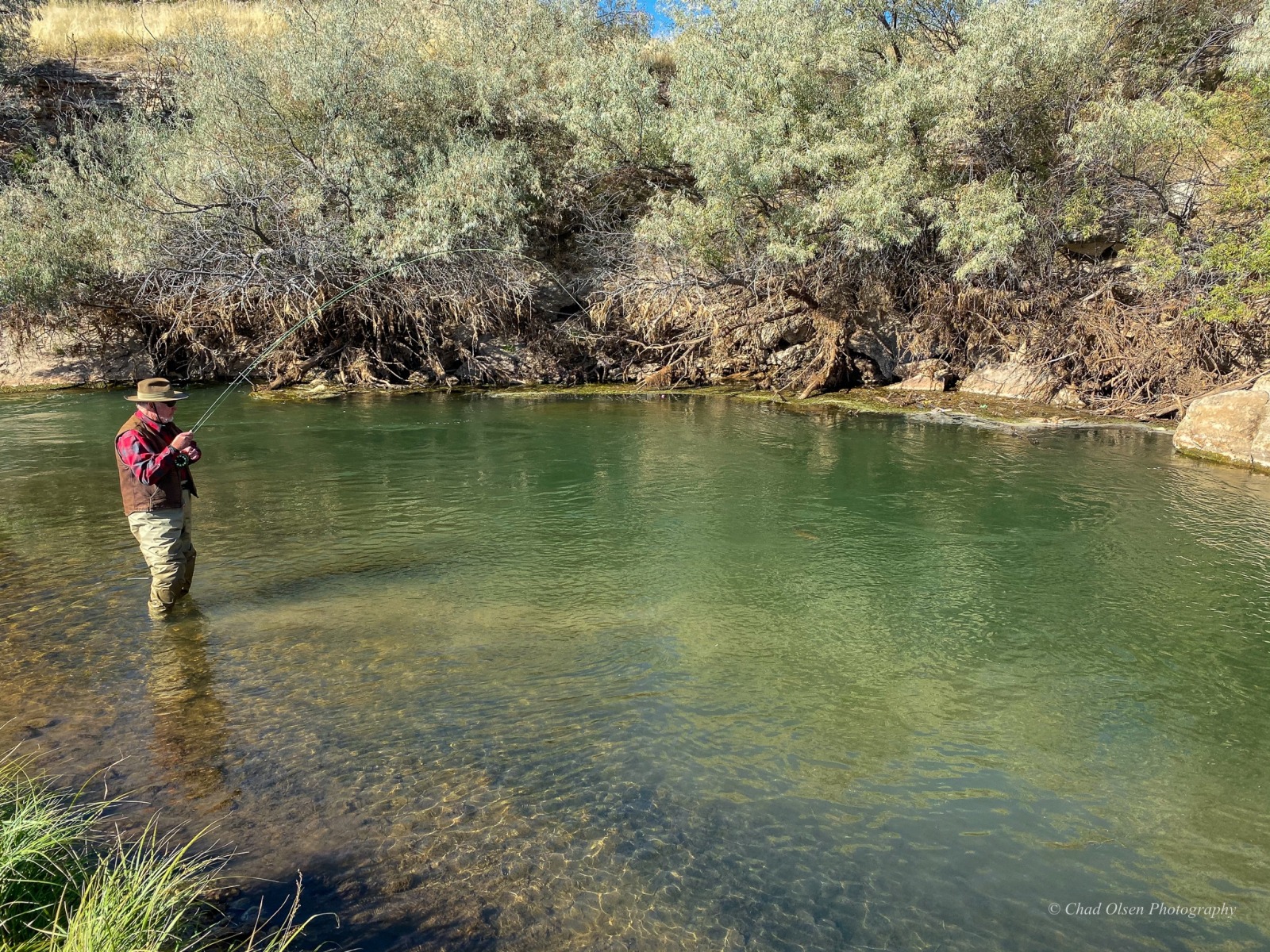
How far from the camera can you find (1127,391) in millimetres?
18156

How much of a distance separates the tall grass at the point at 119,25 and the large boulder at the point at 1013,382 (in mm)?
22459

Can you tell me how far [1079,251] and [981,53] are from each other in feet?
17.8

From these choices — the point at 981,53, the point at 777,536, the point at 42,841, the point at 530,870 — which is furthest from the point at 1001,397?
the point at 42,841

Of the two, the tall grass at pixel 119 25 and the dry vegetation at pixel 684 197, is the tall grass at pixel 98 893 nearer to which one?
the dry vegetation at pixel 684 197

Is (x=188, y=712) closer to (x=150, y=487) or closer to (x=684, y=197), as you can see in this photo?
(x=150, y=487)

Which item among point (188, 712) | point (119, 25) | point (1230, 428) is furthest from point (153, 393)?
point (119, 25)

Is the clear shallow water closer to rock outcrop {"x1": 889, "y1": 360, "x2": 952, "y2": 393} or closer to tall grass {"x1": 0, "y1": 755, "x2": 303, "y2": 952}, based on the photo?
tall grass {"x1": 0, "y1": 755, "x2": 303, "y2": 952}

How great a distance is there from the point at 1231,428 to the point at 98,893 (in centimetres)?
1583

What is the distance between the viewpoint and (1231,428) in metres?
14.0

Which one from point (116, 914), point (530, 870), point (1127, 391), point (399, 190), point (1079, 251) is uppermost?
point (399, 190)

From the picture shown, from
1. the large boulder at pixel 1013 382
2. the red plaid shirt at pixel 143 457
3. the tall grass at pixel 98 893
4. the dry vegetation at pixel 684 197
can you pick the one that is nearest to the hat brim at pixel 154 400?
the red plaid shirt at pixel 143 457

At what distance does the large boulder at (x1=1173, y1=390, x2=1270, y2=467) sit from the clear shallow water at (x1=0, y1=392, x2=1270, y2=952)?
1442mm

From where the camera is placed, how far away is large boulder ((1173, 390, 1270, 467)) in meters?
13.7

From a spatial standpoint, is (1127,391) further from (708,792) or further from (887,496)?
(708,792)
